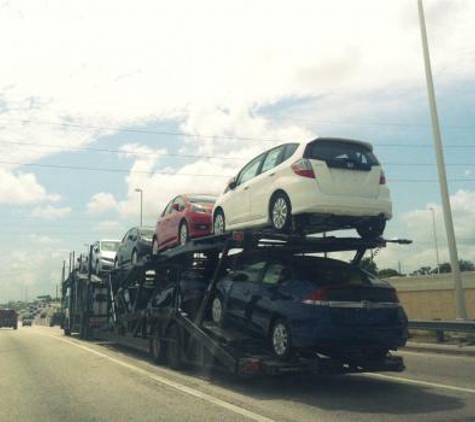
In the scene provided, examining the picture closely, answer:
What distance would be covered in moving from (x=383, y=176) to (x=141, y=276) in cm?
743

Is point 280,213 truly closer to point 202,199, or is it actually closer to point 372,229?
point 372,229

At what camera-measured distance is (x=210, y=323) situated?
995 cm

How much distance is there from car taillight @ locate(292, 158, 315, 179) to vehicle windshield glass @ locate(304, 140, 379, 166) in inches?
4.0

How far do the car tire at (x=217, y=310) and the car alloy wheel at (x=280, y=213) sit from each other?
5.22ft

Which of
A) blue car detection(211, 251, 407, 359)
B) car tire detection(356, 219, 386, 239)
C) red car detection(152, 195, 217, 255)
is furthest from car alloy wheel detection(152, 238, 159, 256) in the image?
car tire detection(356, 219, 386, 239)

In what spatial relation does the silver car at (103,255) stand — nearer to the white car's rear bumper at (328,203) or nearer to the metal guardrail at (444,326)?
the metal guardrail at (444,326)

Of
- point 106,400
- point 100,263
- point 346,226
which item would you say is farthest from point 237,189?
point 100,263

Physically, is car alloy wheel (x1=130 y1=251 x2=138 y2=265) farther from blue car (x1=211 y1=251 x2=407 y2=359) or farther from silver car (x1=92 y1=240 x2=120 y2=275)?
blue car (x1=211 y1=251 x2=407 y2=359)

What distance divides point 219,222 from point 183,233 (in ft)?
4.60

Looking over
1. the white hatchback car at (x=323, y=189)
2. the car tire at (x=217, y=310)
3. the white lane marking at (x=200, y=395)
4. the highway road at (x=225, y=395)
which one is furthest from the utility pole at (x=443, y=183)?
the white lane marking at (x=200, y=395)

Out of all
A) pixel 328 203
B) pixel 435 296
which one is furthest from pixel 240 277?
pixel 435 296

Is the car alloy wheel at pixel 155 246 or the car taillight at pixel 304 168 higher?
the car taillight at pixel 304 168

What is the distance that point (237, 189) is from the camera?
34.8 ft

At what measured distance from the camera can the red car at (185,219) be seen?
12039 millimetres
